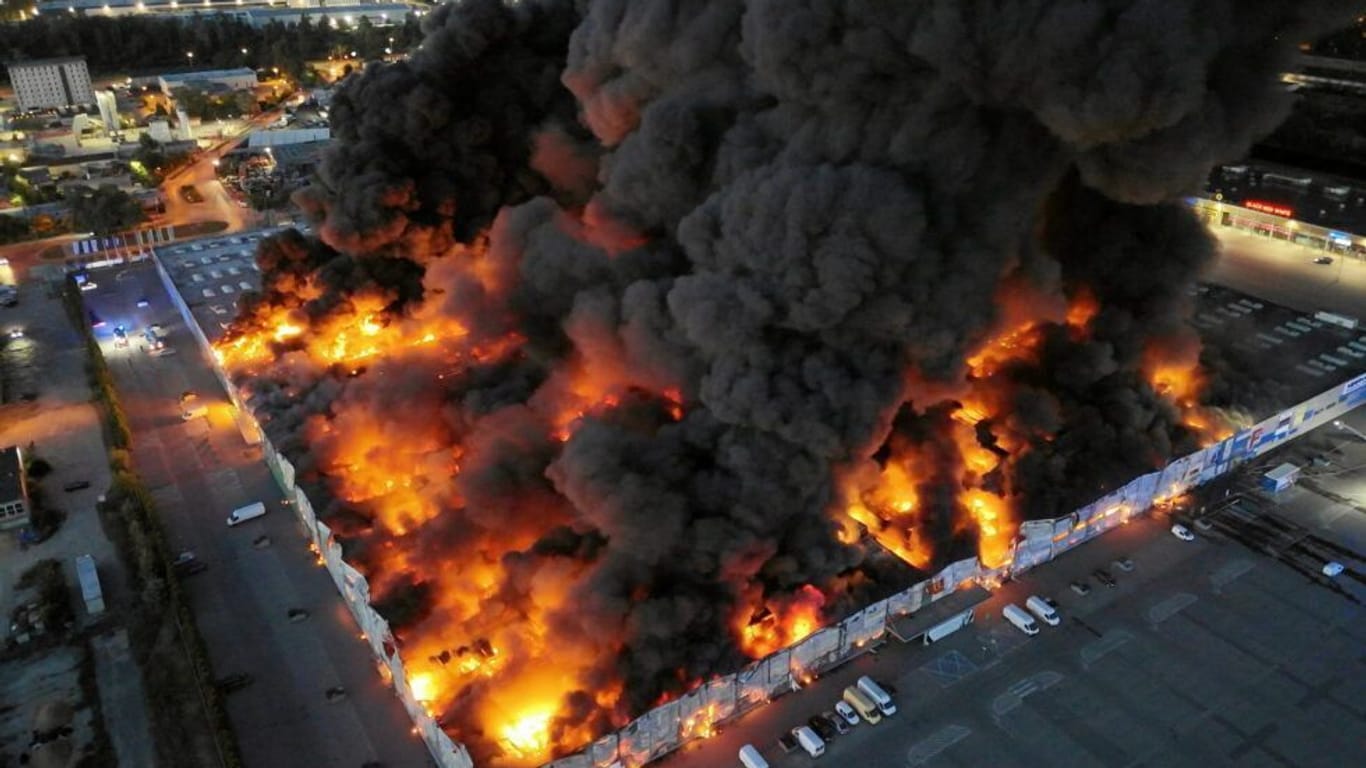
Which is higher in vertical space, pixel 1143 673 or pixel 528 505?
pixel 528 505

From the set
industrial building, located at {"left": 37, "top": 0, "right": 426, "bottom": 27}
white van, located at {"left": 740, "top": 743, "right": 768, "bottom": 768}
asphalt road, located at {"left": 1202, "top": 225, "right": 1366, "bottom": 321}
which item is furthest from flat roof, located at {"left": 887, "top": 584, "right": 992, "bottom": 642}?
industrial building, located at {"left": 37, "top": 0, "right": 426, "bottom": 27}

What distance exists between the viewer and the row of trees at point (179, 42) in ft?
363

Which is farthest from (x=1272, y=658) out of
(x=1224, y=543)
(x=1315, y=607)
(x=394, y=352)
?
(x=394, y=352)

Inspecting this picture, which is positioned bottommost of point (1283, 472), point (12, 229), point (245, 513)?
point (12, 229)

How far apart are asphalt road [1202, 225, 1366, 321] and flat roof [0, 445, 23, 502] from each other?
5042 cm

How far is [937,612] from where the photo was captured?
30.2 meters

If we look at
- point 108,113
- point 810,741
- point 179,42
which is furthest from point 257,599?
point 179,42

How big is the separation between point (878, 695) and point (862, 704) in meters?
0.49

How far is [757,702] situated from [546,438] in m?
11.0

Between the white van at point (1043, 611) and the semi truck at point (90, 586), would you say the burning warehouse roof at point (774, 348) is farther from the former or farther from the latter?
the semi truck at point (90, 586)

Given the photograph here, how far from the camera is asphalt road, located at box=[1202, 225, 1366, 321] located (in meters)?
51.7

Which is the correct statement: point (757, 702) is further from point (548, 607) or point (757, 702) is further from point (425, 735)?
point (425, 735)

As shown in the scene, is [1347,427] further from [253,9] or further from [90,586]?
[253,9]

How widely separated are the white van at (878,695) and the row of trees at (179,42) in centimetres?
9982
